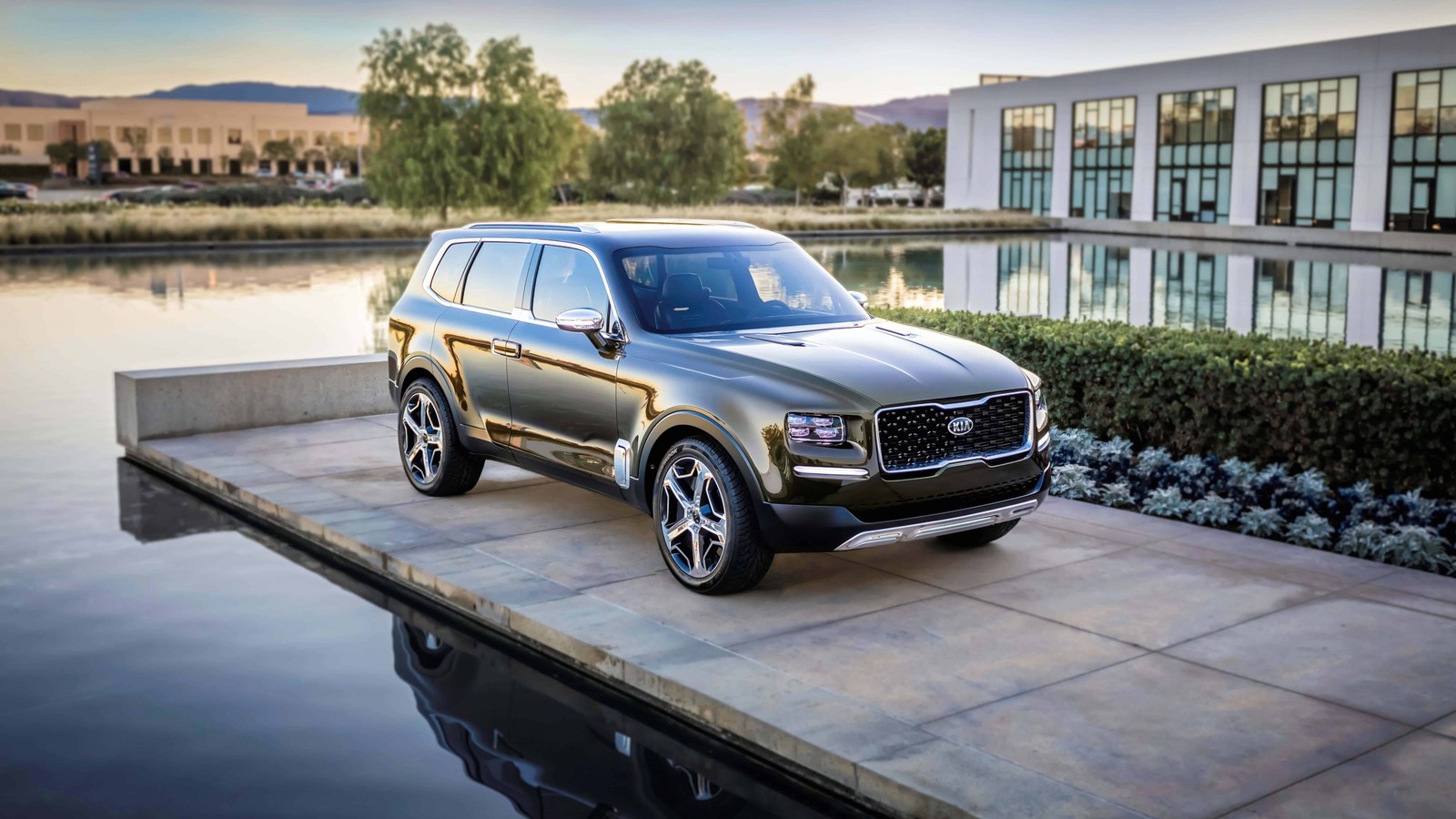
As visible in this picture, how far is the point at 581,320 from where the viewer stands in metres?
7.36

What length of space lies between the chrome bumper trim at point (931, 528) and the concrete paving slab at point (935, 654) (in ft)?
1.14

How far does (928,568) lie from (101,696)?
13.5 feet

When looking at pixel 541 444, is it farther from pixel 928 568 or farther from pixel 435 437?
pixel 928 568

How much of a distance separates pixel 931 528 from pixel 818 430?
30.6 inches

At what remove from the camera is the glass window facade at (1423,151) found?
59.4 metres

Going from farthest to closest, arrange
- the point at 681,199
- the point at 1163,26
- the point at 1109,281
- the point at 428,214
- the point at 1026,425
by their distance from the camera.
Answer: the point at 681,199
the point at 1163,26
the point at 428,214
the point at 1109,281
the point at 1026,425

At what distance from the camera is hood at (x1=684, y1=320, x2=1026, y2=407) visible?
6.69 meters

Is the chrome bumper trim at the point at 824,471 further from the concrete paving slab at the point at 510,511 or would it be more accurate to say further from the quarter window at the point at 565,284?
the concrete paving slab at the point at 510,511

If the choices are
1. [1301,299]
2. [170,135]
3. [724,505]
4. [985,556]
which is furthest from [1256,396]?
[170,135]

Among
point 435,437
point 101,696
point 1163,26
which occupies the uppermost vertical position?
point 1163,26

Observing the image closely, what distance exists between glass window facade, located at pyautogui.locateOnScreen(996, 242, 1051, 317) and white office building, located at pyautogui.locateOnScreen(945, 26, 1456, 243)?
18.9m

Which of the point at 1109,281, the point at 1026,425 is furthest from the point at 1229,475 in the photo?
the point at 1109,281

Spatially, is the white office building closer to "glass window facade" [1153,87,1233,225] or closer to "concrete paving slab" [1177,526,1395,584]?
"glass window facade" [1153,87,1233,225]

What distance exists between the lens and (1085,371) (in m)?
9.95
